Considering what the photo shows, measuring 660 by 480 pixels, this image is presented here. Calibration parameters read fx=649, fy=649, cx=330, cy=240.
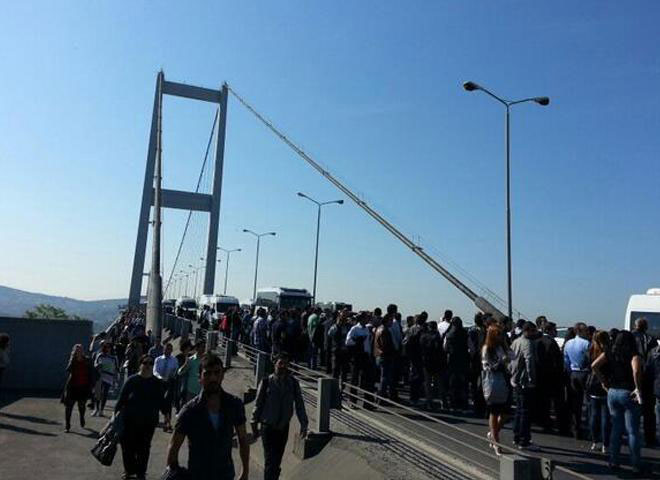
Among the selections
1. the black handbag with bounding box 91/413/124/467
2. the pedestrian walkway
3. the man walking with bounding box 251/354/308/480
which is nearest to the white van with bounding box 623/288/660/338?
the pedestrian walkway

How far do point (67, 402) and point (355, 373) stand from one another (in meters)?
4.84

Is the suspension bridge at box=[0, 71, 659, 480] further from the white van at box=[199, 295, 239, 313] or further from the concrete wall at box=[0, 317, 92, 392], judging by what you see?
the white van at box=[199, 295, 239, 313]

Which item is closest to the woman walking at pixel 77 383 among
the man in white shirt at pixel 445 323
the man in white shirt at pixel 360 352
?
the man in white shirt at pixel 360 352

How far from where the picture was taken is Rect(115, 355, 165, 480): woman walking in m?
7.10

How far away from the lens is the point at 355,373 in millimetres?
10906

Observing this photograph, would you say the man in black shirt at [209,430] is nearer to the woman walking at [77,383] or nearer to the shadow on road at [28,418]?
the woman walking at [77,383]

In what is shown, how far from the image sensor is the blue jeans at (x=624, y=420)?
6.58 meters

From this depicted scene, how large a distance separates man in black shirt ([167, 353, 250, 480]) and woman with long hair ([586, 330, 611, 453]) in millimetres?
4521

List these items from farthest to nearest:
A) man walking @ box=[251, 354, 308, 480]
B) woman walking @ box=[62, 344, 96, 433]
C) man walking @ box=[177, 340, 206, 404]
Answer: woman walking @ box=[62, 344, 96, 433], man walking @ box=[177, 340, 206, 404], man walking @ box=[251, 354, 308, 480]

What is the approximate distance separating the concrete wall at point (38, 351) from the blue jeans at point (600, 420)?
13571 millimetres

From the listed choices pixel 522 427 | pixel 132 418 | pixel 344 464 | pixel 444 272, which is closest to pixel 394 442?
pixel 344 464

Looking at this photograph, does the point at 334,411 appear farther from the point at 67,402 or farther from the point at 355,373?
the point at 67,402

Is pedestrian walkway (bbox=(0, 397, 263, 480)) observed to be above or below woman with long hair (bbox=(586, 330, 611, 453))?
below

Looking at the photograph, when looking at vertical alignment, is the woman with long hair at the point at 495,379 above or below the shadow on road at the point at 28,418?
above
